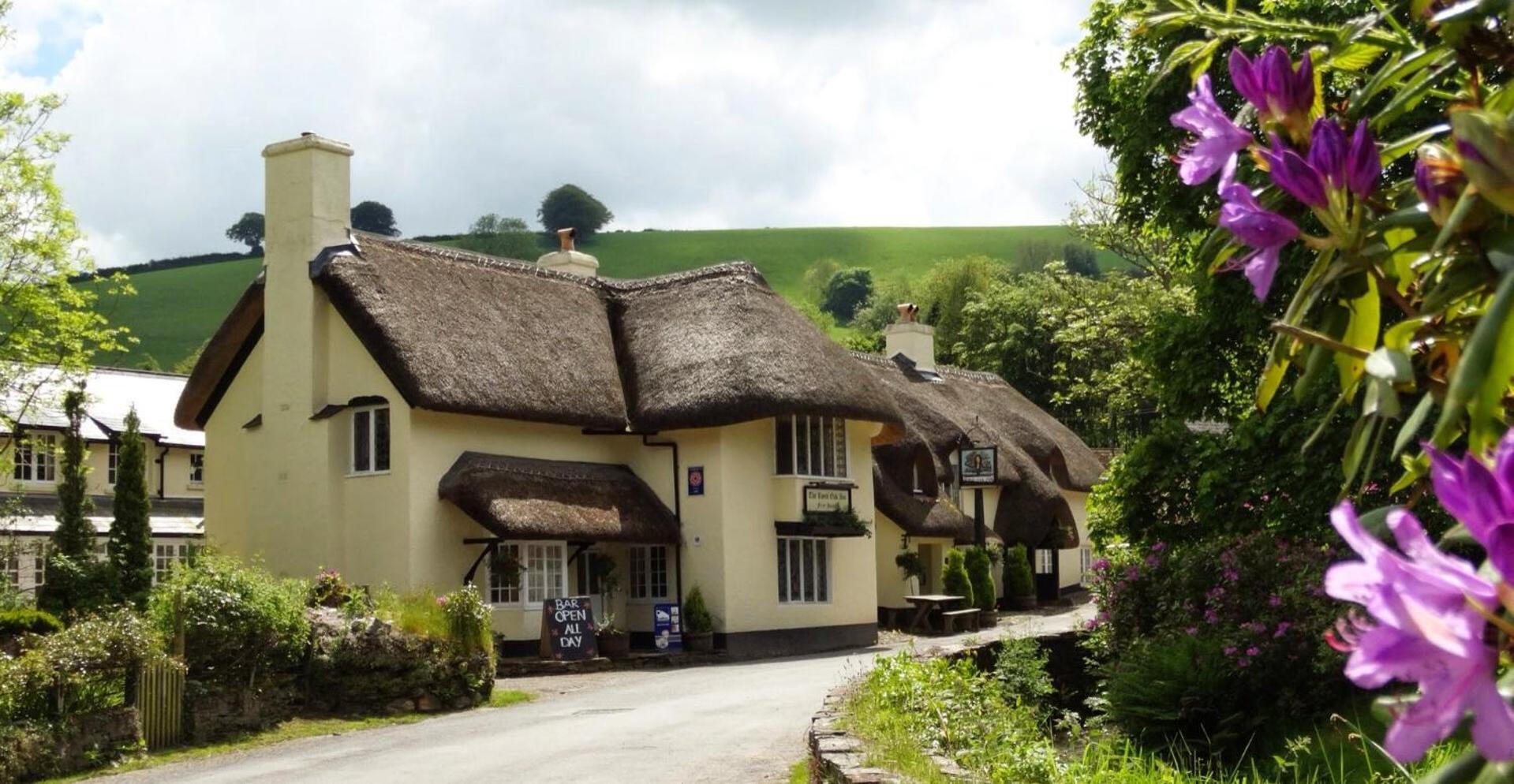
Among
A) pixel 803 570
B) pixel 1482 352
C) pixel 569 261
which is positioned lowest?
pixel 803 570

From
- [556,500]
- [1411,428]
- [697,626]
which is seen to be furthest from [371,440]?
[1411,428]

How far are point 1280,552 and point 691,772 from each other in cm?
573

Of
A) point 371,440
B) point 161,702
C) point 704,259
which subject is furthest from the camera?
point 704,259

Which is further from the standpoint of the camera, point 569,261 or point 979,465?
point 979,465

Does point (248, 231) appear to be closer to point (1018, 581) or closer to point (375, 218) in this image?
point (375, 218)

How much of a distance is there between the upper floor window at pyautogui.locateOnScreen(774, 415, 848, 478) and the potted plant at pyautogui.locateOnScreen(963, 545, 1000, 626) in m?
6.65

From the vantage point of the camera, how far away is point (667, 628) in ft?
89.0

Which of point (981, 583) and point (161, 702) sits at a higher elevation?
point (161, 702)

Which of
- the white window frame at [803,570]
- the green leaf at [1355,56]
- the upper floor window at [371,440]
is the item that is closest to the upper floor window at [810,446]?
the white window frame at [803,570]

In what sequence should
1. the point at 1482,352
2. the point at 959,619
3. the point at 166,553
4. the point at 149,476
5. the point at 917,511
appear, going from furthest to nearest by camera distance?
the point at 149,476
the point at 166,553
the point at 917,511
the point at 959,619
the point at 1482,352

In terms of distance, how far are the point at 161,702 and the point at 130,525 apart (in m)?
11.8

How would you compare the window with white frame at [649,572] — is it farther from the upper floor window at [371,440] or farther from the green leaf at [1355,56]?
the green leaf at [1355,56]

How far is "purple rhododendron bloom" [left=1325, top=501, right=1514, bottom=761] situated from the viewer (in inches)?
52.4

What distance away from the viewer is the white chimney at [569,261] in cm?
3357
